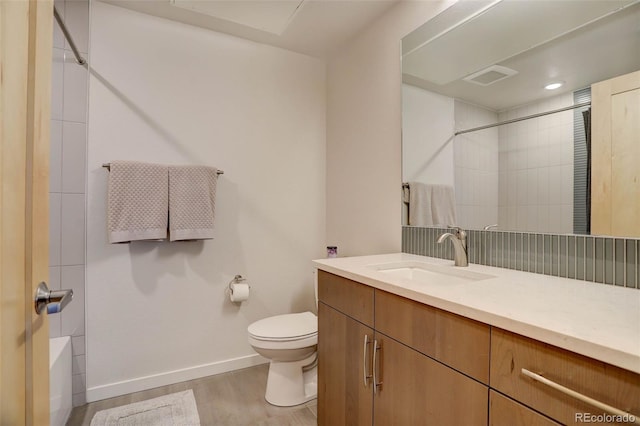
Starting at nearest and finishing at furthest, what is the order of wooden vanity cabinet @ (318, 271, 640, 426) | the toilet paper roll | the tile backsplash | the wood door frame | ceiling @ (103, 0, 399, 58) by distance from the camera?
1. the wood door frame
2. wooden vanity cabinet @ (318, 271, 640, 426)
3. the tile backsplash
4. ceiling @ (103, 0, 399, 58)
5. the toilet paper roll

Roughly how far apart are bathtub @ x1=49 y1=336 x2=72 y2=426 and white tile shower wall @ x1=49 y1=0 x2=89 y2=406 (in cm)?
8

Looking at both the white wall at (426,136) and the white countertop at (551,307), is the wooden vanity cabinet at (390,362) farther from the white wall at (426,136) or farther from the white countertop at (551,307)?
the white wall at (426,136)

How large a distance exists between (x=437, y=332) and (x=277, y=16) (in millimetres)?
2006

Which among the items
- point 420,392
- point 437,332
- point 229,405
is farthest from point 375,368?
point 229,405

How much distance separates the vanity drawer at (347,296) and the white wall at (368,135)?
63cm

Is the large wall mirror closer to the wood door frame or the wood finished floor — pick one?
the wood finished floor

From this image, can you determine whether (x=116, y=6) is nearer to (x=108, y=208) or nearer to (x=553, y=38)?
(x=108, y=208)

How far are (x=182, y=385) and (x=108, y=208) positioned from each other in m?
1.24

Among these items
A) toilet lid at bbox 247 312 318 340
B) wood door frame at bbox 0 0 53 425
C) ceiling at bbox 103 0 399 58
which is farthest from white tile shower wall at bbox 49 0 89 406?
wood door frame at bbox 0 0 53 425

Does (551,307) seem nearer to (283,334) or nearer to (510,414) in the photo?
(510,414)

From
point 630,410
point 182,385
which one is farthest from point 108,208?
point 630,410

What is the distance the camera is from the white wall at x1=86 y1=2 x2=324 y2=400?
6.43 feet

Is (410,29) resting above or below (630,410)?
above

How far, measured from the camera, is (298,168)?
2.60 metres
